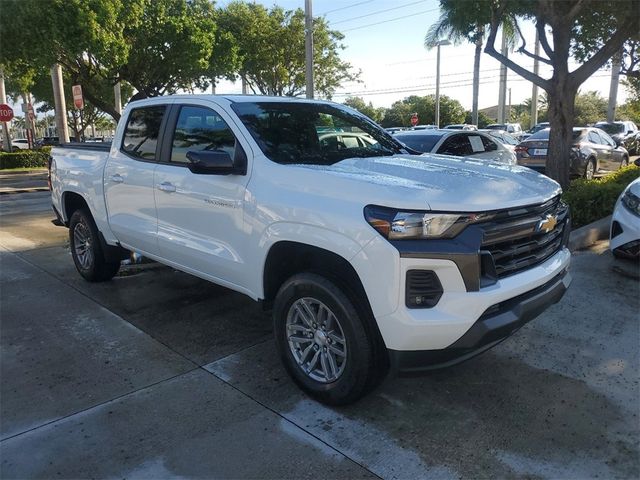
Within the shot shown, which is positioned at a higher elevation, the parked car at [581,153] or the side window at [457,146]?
the side window at [457,146]

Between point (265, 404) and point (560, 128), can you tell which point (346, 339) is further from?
point (560, 128)

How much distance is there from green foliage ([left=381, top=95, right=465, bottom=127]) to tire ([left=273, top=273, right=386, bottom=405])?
190 feet

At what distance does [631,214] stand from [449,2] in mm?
6193

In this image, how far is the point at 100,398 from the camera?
11.5 ft

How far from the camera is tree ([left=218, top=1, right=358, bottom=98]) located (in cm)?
2825

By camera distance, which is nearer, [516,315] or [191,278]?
[516,315]

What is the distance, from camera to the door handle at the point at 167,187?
168 inches

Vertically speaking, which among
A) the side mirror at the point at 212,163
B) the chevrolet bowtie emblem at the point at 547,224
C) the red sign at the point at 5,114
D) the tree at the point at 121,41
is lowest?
the chevrolet bowtie emblem at the point at 547,224

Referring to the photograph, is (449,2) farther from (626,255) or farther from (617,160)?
(617,160)

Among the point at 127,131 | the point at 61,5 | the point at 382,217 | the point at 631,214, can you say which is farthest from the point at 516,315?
the point at 61,5

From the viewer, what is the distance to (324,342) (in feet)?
11.0

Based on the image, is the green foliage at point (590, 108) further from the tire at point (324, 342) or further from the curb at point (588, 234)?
the tire at point (324, 342)

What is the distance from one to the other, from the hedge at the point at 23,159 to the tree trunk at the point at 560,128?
867 inches

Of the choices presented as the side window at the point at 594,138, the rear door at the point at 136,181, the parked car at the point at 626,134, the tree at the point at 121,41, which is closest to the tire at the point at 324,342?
the rear door at the point at 136,181
